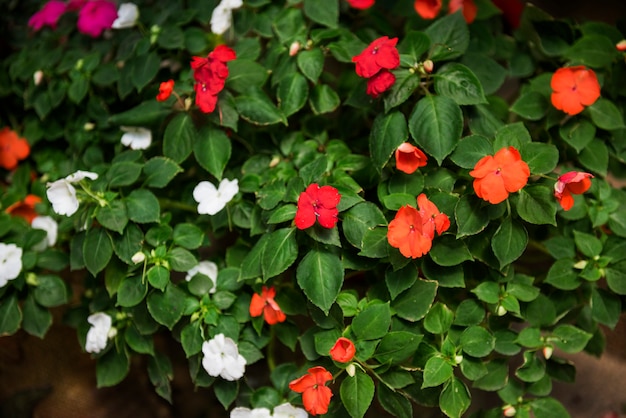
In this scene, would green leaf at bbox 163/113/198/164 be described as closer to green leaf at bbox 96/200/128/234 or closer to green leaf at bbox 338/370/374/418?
green leaf at bbox 96/200/128/234

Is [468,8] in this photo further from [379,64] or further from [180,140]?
Result: [180,140]

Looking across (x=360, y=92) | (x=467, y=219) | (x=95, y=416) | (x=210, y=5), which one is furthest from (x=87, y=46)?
(x=467, y=219)

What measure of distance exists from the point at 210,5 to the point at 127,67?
24 centimetres

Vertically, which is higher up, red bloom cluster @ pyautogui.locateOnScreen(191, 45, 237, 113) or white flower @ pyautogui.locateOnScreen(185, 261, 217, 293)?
red bloom cluster @ pyautogui.locateOnScreen(191, 45, 237, 113)

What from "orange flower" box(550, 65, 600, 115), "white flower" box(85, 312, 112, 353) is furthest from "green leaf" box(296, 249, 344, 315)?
"orange flower" box(550, 65, 600, 115)

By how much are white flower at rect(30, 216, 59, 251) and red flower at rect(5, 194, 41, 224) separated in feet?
0.37

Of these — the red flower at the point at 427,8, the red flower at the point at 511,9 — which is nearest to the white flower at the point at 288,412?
the red flower at the point at 427,8

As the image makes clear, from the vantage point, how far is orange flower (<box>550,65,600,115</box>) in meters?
1.27

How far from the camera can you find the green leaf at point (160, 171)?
1.31 metres

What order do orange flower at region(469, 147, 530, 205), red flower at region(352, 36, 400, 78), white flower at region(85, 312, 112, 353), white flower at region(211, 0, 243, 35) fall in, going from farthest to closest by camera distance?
white flower at region(211, 0, 243, 35) → white flower at region(85, 312, 112, 353) → red flower at region(352, 36, 400, 78) → orange flower at region(469, 147, 530, 205)

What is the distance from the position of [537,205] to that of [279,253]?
0.47 meters

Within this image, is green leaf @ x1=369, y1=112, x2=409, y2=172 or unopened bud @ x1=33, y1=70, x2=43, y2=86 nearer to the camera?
green leaf @ x1=369, y1=112, x2=409, y2=172

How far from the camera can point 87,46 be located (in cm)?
164

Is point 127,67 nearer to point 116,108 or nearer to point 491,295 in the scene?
point 116,108
